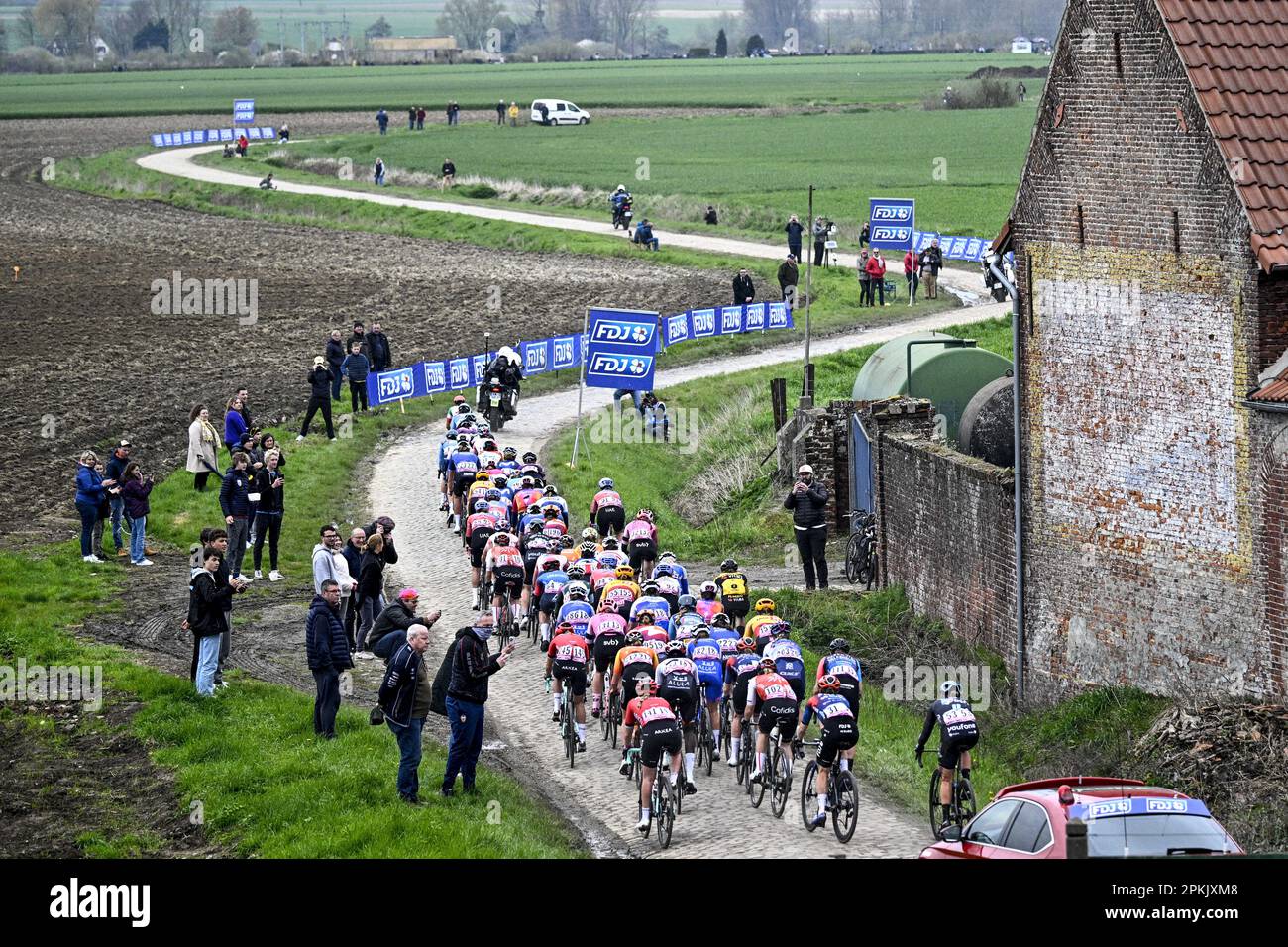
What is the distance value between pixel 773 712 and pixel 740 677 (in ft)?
4.60

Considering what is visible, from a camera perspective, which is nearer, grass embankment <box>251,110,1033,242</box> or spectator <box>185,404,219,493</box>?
spectator <box>185,404,219,493</box>

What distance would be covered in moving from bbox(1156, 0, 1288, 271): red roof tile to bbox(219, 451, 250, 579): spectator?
15.1 m

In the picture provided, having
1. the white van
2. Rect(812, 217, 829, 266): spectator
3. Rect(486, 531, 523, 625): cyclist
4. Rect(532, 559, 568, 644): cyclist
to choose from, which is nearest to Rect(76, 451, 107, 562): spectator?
Rect(486, 531, 523, 625): cyclist

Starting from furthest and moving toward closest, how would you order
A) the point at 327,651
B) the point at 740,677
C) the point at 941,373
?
the point at 941,373
the point at 740,677
the point at 327,651

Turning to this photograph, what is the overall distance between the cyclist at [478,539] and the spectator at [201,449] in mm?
7348

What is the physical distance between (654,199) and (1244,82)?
60.0m

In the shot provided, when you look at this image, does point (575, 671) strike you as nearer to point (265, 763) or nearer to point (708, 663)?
point (708, 663)

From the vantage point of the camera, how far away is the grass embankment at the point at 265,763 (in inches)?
703

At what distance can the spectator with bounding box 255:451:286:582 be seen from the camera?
28484 millimetres

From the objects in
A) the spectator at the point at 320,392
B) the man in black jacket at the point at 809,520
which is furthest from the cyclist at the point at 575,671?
the spectator at the point at 320,392

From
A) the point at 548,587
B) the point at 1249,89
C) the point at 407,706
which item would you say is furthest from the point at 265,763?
the point at 1249,89

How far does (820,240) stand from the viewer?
62469 mm

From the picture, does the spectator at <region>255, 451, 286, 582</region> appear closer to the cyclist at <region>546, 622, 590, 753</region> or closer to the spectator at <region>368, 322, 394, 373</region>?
the cyclist at <region>546, 622, 590, 753</region>

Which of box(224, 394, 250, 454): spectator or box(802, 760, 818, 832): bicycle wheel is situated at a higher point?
box(224, 394, 250, 454): spectator
